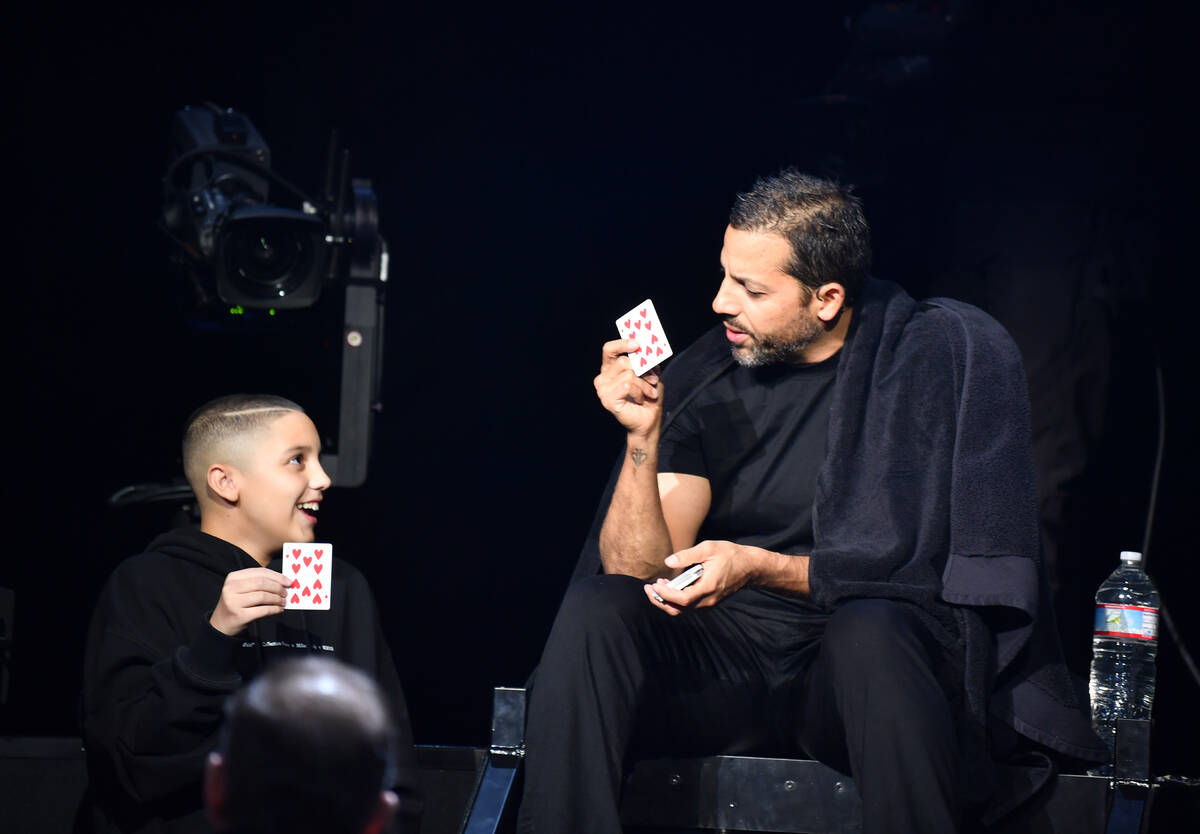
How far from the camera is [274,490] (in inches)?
97.0

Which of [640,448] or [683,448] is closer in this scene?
[640,448]

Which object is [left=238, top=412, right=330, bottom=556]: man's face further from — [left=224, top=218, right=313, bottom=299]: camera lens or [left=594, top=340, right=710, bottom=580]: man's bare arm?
[left=224, top=218, right=313, bottom=299]: camera lens

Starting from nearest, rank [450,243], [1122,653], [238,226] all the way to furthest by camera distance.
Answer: [1122,653]
[238,226]
[450,243]

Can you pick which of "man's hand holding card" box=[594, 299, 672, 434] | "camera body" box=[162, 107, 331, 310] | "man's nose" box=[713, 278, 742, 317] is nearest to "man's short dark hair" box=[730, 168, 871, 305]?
"man's nose" box=[713, 278, 742, 317]

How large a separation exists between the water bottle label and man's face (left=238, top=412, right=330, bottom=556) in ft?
5.10

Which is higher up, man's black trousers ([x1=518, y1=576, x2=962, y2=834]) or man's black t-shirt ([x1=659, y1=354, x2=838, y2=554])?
man's black t-shirt ([x1=659, y1=354, x2=838, y2=554])

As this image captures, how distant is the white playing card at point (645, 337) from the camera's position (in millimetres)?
2303

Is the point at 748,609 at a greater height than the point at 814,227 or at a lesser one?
lesser

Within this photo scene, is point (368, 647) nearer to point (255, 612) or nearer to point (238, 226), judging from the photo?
point (255, 612)

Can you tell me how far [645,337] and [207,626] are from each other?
876 mm

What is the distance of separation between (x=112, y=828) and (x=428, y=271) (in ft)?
7.08

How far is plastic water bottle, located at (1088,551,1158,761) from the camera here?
2.63 m

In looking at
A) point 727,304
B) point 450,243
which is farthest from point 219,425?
point 450,243

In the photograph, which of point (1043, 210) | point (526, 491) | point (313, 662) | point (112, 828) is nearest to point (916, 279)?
point (1043, 210)
